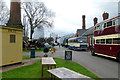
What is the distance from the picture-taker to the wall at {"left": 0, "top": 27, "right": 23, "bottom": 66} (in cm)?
735

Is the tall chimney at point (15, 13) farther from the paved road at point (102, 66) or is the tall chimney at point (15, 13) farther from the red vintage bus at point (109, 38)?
the paved road at point (102, 66)

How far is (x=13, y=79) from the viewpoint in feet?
16.4

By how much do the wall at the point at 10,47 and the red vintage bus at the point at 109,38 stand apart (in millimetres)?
9522

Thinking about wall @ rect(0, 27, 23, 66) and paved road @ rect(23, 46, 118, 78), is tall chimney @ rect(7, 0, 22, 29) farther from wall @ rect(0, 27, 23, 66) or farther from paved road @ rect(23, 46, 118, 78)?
paved road @ rect(23, 46, 118, 78)

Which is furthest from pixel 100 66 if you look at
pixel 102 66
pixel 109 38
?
pixel 109 38

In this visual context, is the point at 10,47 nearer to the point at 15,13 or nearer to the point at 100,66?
the point at 100,66

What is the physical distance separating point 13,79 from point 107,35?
10697 mm

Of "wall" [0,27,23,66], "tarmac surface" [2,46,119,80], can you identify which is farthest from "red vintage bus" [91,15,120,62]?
"wall" [0,27,23,66]

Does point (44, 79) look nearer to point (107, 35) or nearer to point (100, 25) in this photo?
point (107, 35)

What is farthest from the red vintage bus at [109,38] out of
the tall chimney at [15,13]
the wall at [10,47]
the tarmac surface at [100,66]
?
the tall chimney at [15,13]

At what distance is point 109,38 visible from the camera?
11.2m

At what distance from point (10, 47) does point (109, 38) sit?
10.3 meters

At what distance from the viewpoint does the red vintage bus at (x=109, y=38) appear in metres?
9.99

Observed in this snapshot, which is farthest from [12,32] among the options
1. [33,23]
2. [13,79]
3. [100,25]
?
[33,23]
